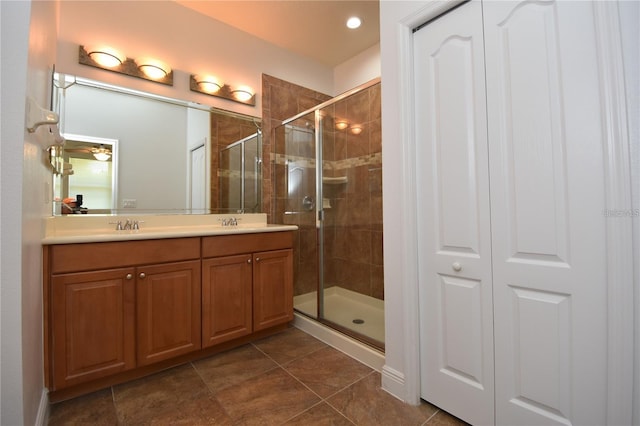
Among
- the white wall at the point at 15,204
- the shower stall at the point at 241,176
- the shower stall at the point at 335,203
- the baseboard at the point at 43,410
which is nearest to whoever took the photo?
the white wall at the point at 15,204

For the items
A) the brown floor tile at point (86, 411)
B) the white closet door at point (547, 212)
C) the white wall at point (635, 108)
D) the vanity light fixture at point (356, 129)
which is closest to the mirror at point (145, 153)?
the vanity light fixture at point (356, 129)

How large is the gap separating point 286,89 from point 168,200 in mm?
1699

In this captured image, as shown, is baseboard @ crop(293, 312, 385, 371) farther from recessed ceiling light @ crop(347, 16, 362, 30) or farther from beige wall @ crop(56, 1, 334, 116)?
recessed ceiling light @ crop(347, 16, 362, 30)

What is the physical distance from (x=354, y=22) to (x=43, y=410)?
3432 mm

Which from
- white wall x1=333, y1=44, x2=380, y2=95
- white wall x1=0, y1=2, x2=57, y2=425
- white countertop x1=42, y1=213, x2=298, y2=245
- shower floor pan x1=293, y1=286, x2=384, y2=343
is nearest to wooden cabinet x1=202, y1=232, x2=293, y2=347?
white countertop x1=42, y1=213, x2=298, y2=245

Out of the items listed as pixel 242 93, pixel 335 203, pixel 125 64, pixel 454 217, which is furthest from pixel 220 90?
pixel 454 217

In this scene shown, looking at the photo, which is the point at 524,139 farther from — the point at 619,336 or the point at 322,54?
the point at 322,54

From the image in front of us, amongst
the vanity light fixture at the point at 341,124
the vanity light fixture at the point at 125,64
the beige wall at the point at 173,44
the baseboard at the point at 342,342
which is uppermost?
the beige wall at the point at 173,44

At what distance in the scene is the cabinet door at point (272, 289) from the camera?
2.06 metres

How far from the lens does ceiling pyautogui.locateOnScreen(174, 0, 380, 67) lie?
91.5 inches

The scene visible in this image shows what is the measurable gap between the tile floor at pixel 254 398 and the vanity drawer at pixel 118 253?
713mm

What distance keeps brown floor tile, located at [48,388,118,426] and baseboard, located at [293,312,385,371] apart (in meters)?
1.31

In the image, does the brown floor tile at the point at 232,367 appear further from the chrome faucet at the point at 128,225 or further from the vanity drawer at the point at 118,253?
the chrome faucet at the point at 128,225

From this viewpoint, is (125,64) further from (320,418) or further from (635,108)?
(635,108)
